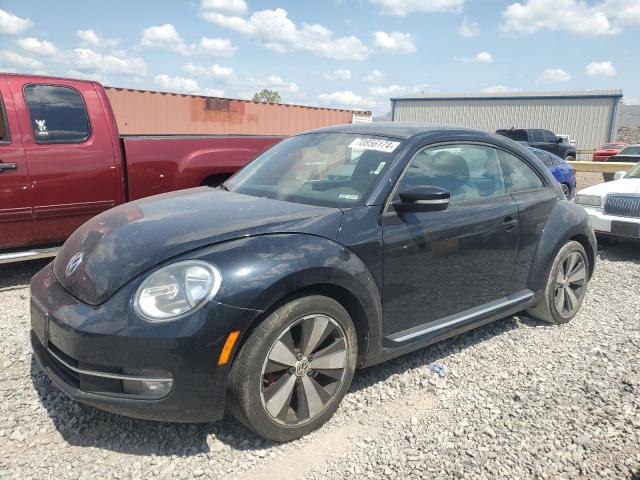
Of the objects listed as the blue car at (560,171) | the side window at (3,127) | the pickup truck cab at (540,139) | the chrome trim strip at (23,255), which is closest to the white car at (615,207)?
the blue car at (560,171)

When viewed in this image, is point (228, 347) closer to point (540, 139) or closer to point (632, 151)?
point (632, 151)

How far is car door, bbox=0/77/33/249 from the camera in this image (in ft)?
15.0

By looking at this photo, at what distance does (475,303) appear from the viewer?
3.51 m

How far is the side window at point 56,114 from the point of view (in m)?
4.79

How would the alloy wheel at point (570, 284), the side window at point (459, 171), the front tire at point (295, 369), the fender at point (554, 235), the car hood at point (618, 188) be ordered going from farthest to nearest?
the car hood at point (618, 188), the alloy wheel at point (570, 284), the fender at point (554, 235), the side window at point (459, 171), the front tire at point (295, 369)

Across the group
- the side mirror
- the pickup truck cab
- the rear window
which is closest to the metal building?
the pickup truck cab

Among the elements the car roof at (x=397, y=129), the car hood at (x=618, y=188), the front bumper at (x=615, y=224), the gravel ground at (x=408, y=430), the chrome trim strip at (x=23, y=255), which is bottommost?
the gravel ground at (x=408, y=430)

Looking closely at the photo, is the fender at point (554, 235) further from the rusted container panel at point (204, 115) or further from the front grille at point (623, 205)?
the rusted container panel at point (204, 115)

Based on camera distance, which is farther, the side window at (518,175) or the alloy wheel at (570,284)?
the alloy wheel at (570,284)

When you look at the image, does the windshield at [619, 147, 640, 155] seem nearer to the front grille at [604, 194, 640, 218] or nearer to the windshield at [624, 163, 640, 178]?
the windshield at [624, 163, 640, 178]

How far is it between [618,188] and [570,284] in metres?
3.62

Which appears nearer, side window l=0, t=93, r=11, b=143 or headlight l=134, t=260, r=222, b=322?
headlight l=134, t=260, r=222, b=322

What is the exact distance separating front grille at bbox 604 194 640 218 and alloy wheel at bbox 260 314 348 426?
18.6ft

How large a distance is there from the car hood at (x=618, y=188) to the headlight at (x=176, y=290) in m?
6.51
